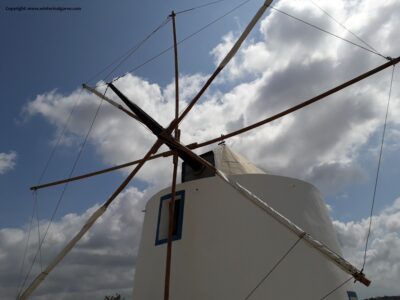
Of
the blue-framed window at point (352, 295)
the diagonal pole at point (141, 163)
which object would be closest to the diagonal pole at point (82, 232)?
the diagonal pole at point (141, 163)

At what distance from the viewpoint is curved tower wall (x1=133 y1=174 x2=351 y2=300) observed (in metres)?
8.44

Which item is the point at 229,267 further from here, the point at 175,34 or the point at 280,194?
the point at 175,34

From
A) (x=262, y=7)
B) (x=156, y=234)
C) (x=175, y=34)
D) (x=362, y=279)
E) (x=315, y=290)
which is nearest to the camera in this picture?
(x=362, y=279)

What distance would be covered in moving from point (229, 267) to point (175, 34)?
30.3ft

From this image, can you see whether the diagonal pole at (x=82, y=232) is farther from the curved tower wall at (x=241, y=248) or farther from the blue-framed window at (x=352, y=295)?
the blue-framed window at (x=352, y=295)

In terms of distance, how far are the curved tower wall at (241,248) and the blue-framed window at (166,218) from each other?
9cm

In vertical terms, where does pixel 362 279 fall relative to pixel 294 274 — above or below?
below

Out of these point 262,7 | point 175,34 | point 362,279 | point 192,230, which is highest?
point 175,34

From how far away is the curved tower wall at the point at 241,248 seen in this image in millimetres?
8438

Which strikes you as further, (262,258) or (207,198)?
(207,198)

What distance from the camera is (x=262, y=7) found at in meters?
9.03

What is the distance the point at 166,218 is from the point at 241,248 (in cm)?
291

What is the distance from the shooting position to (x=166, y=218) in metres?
10.7

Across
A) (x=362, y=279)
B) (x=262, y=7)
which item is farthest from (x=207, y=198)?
(x=262, y=7)
